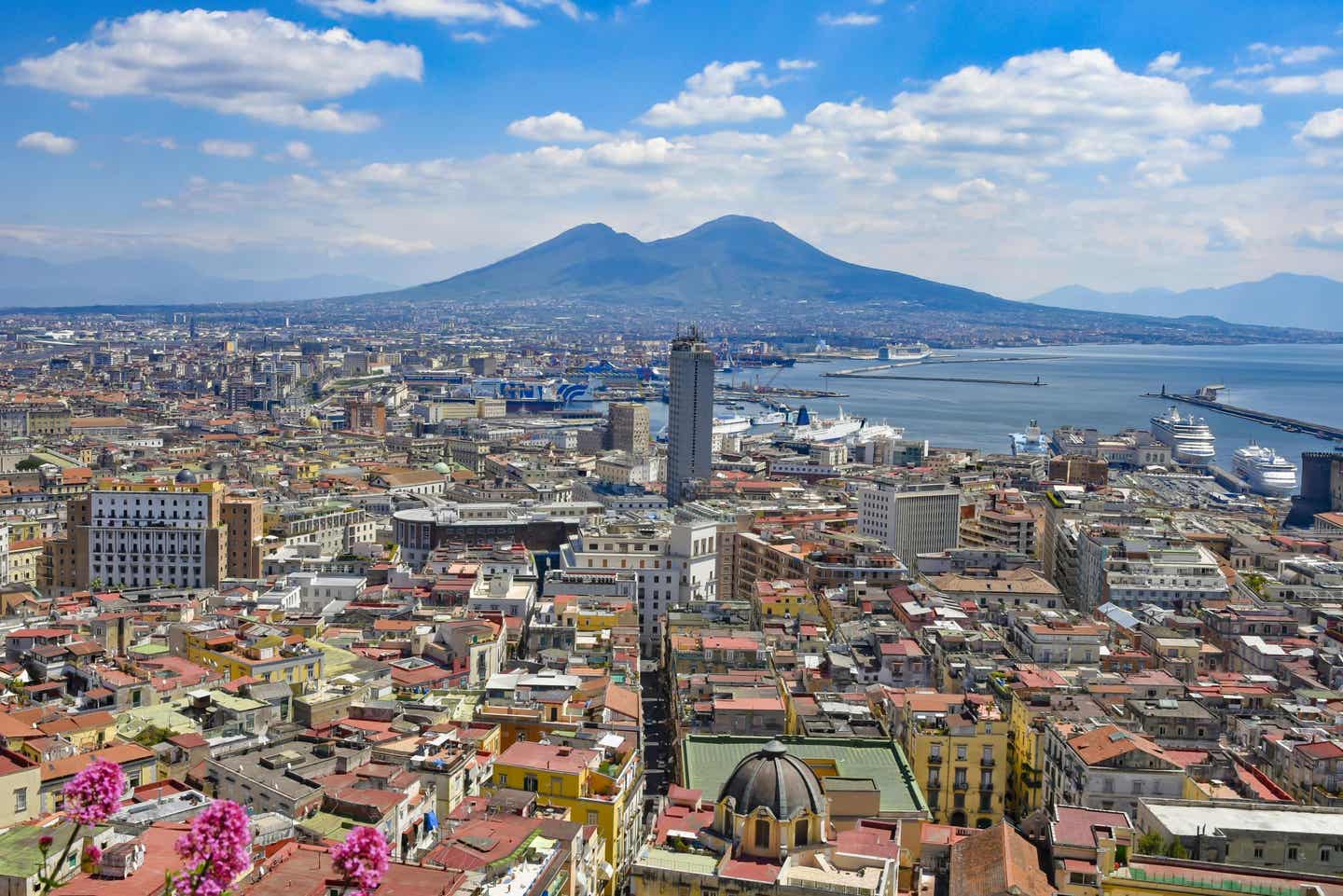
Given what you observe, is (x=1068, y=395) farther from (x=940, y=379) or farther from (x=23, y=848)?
(x=23, y=848)

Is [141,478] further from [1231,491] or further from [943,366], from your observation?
[943,366]

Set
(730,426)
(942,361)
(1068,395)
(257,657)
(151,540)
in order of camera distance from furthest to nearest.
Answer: (942,361) → (1068,395) → (730,426) → (151,540) → (257,657)

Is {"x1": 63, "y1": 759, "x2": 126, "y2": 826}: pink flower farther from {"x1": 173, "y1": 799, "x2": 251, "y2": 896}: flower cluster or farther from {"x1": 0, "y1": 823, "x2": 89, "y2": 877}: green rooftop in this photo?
{"x1": 0, "y1": 823, "x2": 89, "y2": 877}: green rooftop

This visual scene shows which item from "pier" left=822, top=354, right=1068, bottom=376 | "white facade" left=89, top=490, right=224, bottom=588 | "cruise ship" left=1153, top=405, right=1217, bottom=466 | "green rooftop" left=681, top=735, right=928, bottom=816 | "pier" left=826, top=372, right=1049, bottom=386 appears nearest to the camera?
"green rooftop" left=681, top=735, right=928, bottom=816

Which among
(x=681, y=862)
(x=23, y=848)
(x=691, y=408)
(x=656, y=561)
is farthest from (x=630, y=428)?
(x=23, y=848)

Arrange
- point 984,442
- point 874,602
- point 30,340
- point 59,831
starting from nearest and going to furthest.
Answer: point 59,831 → point 874,602 → point 984,442 → point 30,340

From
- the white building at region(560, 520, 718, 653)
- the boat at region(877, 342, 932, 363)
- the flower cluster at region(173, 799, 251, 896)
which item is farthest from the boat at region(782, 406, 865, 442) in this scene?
the boat at region(877, 342, 932, 363)

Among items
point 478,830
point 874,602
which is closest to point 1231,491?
point 874,602
